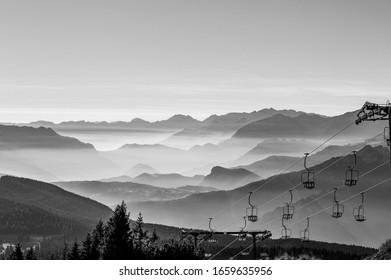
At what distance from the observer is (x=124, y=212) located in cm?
9225

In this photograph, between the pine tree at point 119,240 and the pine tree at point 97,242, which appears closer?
the pine tree at point 119,240

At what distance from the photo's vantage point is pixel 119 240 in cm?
8456

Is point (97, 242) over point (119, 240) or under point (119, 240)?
over

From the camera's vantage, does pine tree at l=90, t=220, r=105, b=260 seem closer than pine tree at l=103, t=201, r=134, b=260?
No

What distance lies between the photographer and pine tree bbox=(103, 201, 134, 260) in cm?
8081

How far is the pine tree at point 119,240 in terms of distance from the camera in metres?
80.8

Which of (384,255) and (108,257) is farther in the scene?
(108,257)
